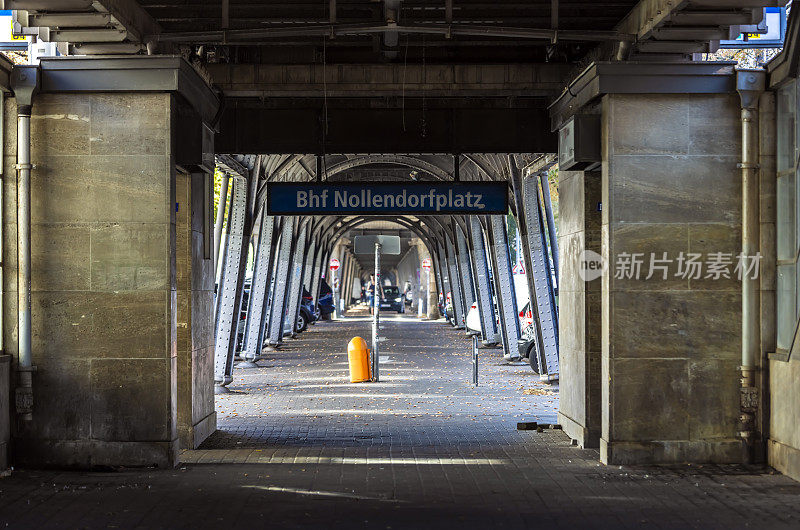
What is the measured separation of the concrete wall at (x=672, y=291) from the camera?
9.57 meters

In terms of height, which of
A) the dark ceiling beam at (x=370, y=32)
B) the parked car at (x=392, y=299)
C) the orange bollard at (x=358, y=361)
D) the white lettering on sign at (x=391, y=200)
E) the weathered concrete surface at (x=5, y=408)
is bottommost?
the parked car at (x=392, y=299)

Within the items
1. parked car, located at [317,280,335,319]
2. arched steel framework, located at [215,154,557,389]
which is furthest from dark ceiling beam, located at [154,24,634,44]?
parked car, located at [317,280,335,319]

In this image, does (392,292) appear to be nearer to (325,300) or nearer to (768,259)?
(325,300)

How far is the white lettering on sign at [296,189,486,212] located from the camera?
1153cm

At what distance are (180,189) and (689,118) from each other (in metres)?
5.55

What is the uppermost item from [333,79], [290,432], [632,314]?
[333,79]

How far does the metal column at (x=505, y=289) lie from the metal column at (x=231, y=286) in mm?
8421

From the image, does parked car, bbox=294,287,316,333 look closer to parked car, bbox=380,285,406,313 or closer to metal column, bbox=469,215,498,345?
metal column, bbox=469,215,498,345

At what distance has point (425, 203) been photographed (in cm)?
1168

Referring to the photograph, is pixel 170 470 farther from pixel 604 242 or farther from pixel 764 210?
pixel 764 210

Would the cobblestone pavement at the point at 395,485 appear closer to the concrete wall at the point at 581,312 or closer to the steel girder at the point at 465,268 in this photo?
the concrete wall at the point at 581,312

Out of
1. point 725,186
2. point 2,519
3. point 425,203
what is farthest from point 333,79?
point 2,519

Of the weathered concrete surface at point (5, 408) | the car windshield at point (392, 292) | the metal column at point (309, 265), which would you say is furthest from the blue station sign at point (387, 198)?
the car windshield at point (392, 292)

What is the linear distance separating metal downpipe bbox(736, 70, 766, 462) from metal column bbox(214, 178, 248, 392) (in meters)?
10.6
